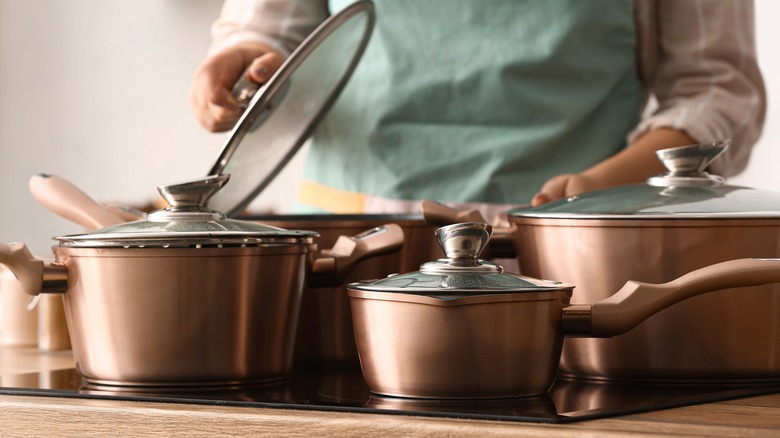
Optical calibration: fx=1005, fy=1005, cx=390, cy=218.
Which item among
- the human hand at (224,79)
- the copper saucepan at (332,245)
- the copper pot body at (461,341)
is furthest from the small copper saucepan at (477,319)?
the human hand at (224,79)

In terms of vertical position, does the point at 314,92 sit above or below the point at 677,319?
above

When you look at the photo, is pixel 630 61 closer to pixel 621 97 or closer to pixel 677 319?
pixel 621 97

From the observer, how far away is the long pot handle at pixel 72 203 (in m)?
0.54

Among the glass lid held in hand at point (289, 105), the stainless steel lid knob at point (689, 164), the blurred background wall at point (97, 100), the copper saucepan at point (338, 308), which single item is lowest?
the copper saucepan at point (338, 308)

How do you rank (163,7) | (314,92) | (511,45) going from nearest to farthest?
(314,92), (511,45), (163,7)

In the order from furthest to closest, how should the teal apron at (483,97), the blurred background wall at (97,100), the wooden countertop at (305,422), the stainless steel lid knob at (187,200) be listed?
the blurred background wall at (97,100) → the teal apron at (483,97) → the stainless steel lid knob at (187,200) → the wooden countertop at (305,422)

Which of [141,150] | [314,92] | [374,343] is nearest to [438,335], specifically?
[374,343]

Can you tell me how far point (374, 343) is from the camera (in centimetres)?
40

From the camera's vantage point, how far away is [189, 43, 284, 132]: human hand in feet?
2.28

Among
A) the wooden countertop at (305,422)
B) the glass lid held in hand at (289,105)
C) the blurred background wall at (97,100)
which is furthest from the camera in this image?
the blurred background wall at (97,100)

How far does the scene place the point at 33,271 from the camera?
1.46 feet

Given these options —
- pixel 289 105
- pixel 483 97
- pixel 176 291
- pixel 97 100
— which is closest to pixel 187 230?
pixel 176 291

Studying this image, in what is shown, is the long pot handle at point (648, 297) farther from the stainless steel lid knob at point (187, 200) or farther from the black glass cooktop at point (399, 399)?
the stainless steel lid knob at point (187, 200)

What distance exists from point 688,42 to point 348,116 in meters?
0.33
